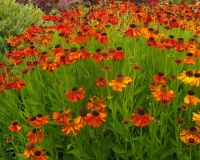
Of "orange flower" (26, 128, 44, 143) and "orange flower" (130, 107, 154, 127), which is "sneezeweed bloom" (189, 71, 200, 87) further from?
"orange flower" (26, 128, 44, 143)

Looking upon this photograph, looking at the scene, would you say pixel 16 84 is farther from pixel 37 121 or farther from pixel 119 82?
pixel 119 82

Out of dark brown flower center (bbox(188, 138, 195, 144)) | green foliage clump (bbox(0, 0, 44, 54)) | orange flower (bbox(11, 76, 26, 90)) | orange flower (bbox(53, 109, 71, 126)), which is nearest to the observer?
dark brown flower center (bbox(188, 138, 195, 144))

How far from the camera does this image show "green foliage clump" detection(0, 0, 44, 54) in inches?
151

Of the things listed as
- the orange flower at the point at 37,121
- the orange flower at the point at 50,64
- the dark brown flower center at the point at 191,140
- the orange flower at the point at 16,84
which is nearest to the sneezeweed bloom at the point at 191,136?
the dark brown flower center at the point at 191,140

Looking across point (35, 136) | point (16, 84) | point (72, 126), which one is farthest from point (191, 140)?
point (16, 84)

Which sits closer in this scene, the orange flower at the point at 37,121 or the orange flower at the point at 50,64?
the orange flower at the point at 37,121

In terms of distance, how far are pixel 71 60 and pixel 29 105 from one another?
59 centimetres

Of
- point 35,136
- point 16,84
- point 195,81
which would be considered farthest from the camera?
point 16,84

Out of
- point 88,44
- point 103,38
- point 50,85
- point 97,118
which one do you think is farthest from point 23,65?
point 97,118

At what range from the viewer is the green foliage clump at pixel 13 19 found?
384cm

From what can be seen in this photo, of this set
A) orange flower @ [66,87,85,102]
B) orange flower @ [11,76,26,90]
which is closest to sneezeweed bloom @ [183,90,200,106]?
orange flower @ [66,87,85,102]

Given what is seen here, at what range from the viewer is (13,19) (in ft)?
13.1

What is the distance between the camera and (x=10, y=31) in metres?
3.84

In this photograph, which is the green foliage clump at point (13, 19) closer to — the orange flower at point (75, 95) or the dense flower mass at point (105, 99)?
the dense flower mass at point (105, 99)
